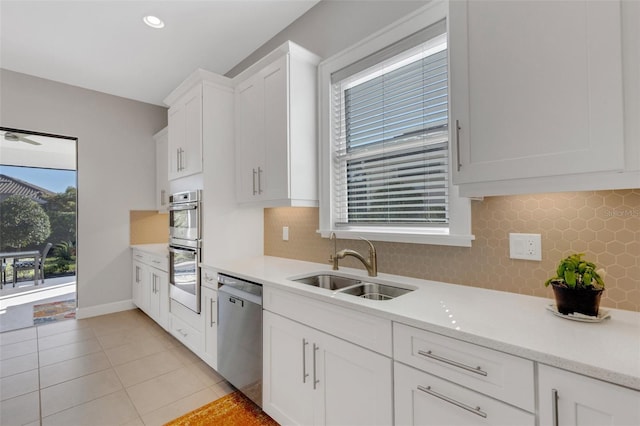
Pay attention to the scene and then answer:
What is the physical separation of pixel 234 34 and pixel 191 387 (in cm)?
310

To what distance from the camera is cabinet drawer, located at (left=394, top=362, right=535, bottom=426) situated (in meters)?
0.95

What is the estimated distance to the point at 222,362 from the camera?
2.26 meters

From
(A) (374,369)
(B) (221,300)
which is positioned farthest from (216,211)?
(A) (374,369)

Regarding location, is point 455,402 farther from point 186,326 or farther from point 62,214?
point 62,214

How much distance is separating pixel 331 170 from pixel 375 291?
969 millimetres

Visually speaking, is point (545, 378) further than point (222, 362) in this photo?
No

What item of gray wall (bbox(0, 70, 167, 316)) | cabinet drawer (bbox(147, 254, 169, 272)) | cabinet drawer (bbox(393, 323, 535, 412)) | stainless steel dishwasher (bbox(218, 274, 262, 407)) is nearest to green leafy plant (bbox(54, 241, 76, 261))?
gray wall (bbox(0, 70, 167, 316))

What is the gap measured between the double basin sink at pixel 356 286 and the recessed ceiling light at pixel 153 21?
255cm

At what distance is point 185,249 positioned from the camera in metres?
2.78

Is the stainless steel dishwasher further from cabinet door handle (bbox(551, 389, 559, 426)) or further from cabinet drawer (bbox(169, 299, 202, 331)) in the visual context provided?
cabinet door handle (bbox(551, 389, 559, 426))

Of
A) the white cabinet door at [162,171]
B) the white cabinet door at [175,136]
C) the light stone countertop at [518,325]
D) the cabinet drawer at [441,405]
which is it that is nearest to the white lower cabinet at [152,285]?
the white cabinet door at [162,171]

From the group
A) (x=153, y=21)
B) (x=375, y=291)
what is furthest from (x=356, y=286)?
(x=153, y=21)

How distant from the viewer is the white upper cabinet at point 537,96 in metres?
0.98

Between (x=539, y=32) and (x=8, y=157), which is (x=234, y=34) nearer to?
(x=539, y=32)
